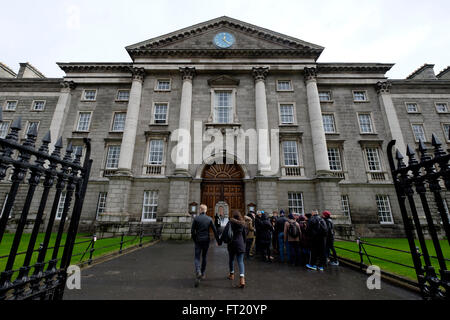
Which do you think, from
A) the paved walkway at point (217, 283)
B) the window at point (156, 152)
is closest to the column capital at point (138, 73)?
the window at point (156, 152)

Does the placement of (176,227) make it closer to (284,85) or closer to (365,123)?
(284,85)

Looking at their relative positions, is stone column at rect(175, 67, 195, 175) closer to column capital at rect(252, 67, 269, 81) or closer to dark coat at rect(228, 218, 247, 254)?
column capital at rect(252, 67, 269, 81)

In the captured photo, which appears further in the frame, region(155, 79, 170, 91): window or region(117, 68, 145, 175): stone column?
region(155, 79, 170, 91): window

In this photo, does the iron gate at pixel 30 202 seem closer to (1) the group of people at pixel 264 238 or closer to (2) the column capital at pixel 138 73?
(1) the group of people at pixel 264 238

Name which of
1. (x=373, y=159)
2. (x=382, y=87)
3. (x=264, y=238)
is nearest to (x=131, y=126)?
(x=264, y=238)

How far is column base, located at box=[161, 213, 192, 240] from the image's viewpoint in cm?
1491

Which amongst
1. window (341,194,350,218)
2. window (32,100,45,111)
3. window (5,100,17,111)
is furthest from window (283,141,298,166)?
window (5,100,17,111)

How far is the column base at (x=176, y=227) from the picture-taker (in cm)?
1491

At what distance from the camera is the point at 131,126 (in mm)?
18516

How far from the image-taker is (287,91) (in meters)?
20.6

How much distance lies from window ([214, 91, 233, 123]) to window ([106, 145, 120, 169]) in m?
10.2

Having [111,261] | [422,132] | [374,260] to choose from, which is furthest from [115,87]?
[422,132]

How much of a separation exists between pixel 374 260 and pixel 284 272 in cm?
442
